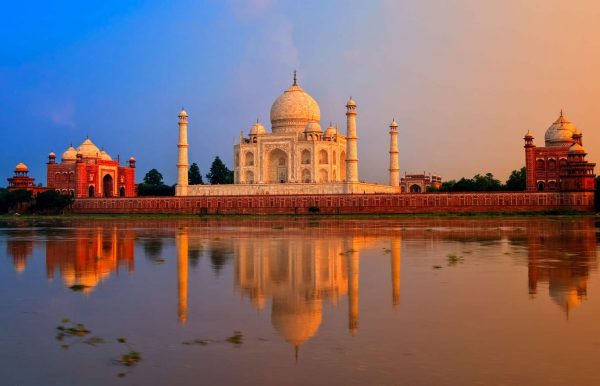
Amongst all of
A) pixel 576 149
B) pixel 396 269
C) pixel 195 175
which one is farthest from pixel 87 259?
pixel 195 175

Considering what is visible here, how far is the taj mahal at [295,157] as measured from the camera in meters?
48.4

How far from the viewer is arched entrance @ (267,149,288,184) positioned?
176 feet

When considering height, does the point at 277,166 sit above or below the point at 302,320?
above

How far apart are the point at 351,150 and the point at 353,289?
38280 millimetres

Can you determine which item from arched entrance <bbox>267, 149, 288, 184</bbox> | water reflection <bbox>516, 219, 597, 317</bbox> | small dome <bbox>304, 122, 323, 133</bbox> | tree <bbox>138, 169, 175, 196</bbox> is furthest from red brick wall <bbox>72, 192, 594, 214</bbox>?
water reflection <bbox>516, 219, 597, 317</bbox>

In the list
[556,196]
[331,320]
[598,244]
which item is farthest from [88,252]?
[556,196]

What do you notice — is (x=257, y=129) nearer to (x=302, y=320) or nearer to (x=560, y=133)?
(x=560, y=133)

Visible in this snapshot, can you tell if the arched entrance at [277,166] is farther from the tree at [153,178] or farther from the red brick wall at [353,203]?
the tree at [153,178]

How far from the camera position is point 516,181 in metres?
57.9

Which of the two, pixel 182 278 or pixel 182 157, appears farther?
pixel 182 157

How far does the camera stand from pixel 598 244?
1747 centimetres

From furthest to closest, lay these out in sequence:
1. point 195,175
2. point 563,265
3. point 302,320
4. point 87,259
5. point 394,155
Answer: point 195,175
point 394,155
point 87,259
point 563,265
point 302,320

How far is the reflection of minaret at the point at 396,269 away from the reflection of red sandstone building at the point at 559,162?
87.1 feet

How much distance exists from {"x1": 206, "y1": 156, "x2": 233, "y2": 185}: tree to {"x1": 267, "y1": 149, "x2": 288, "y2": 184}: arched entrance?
62.0 ft
